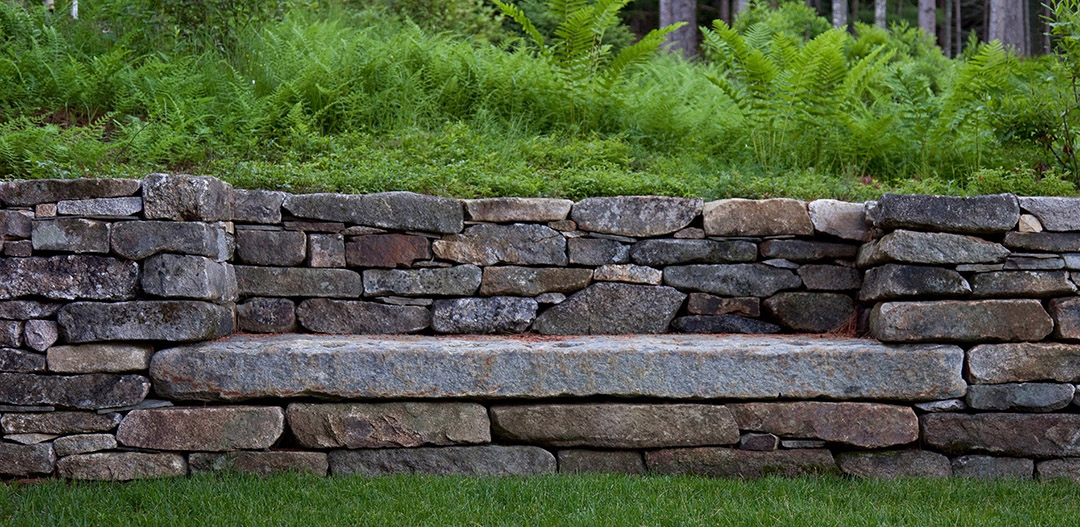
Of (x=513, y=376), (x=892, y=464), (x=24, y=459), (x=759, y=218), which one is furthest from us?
(x=759, y=218)

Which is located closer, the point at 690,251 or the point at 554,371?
the point at 554,371

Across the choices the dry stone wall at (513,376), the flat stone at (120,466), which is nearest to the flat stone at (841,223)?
the dry stone wall at (513,376)

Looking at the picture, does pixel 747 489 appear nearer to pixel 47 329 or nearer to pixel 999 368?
pixel 999 368

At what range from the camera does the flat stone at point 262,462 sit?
14.7 ft

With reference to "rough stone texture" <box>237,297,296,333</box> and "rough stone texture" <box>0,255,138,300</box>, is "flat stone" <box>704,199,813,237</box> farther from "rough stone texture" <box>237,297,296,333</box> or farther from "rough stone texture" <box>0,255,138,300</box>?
"rough stone texture" <box>0,255,138,300</box>

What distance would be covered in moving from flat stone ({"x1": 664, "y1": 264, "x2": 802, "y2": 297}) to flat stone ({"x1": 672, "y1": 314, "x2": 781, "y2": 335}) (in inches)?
6.7

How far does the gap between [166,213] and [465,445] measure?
2.03 metres

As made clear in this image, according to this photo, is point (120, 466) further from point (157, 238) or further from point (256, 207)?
point (256, 207)

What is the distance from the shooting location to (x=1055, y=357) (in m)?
4.61

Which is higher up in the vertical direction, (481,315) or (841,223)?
(841,223)

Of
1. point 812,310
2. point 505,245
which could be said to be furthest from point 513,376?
point 812,310

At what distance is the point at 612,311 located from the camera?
527 centimetres

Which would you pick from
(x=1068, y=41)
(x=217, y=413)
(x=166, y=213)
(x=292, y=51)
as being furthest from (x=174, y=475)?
(x=1068, y=41)

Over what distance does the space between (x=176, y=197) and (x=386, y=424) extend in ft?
5.44
